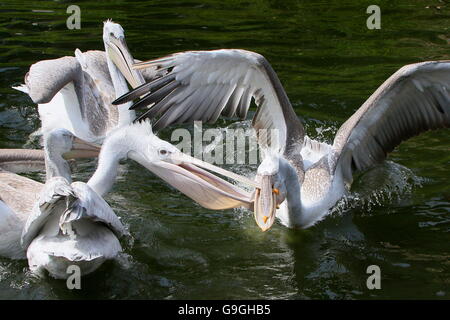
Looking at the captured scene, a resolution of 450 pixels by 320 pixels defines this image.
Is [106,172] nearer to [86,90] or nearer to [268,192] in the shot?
[268,192]

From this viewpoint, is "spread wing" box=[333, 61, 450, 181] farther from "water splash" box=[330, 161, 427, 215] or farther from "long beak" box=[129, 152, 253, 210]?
"long beak" box=[129, 152, 253, 210]

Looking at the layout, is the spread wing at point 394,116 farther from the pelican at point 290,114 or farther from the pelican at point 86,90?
the pelican at point 86,90

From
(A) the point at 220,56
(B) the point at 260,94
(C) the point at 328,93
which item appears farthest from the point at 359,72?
(A) the point at 220,56

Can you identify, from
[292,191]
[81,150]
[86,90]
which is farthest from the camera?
[86,90]

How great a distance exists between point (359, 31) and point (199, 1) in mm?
2553

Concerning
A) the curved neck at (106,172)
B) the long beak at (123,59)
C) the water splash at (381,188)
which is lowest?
the water splash at (381,188)

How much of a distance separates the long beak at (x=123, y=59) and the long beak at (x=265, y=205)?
2.72 metres

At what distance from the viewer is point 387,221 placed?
6500 mm

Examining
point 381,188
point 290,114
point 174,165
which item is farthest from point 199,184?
point 381,188

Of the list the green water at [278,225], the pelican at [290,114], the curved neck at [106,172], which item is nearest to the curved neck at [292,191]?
the pelican at [290,114]

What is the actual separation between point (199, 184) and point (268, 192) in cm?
49

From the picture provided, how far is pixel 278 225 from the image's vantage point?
6.58m

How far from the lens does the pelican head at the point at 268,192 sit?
18.7 feet

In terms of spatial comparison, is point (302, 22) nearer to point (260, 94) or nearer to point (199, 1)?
point (199, 1)
